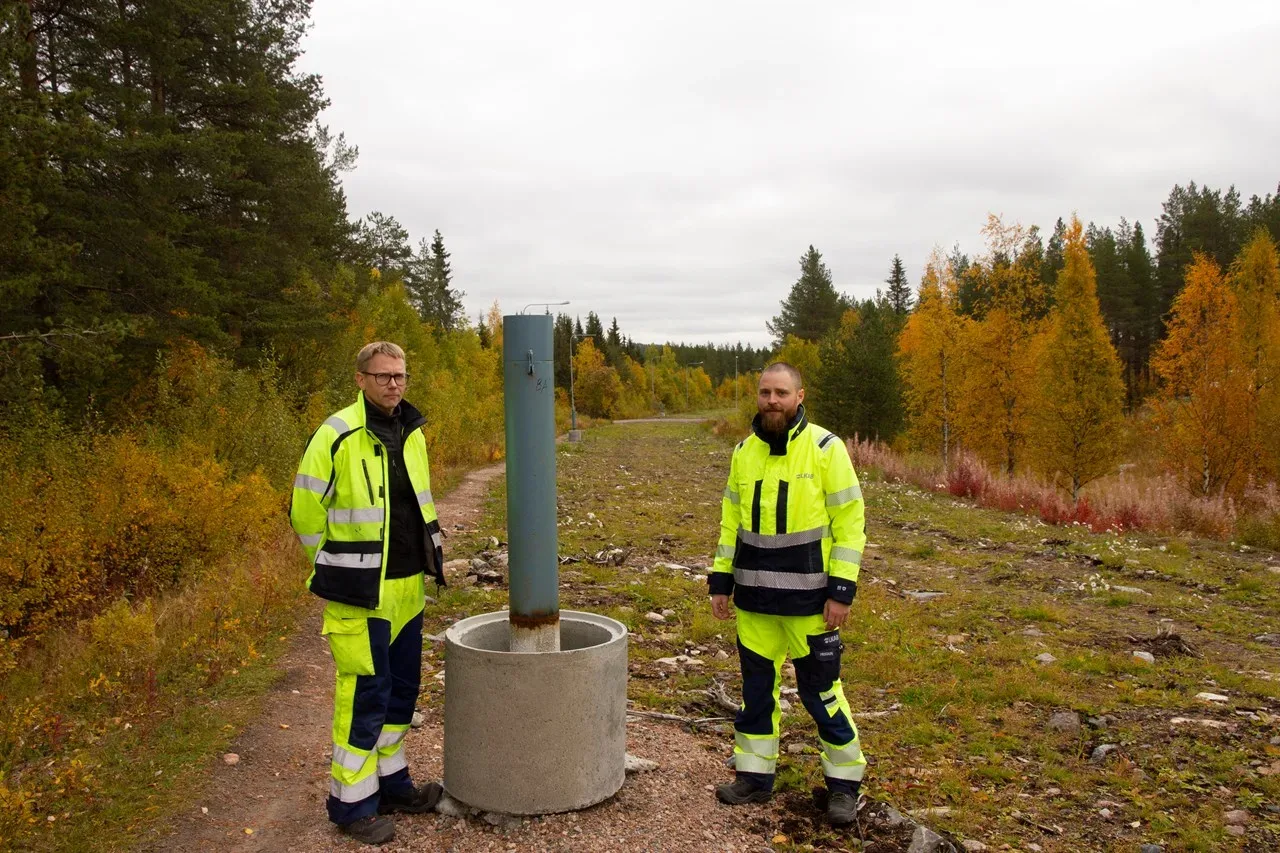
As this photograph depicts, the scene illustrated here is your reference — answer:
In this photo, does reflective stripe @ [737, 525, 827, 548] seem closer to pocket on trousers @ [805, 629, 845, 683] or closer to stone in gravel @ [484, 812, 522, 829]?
pocket on trousers @ [805, 629, 845, 683]

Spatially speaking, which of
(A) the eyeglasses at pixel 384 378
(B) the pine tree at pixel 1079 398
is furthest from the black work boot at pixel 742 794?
(B) the pine tree at pixel 1079 398

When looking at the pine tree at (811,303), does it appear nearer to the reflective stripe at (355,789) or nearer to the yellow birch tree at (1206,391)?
the yellow birch tree at (1206,391)

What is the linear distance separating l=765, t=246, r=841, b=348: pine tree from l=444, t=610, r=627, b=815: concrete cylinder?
185 ft

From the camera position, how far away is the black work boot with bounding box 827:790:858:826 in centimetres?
427

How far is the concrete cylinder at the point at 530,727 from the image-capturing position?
13.6ft

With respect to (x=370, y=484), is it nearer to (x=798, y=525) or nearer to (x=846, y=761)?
(x=798, y=525)

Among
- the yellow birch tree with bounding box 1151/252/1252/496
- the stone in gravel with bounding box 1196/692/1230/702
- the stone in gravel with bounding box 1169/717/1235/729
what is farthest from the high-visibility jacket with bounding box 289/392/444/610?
the yellow birch tree with bounding box 1151/252/1252/496

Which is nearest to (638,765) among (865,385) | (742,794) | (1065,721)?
(742,794)

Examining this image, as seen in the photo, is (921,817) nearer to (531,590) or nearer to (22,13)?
(531,590)

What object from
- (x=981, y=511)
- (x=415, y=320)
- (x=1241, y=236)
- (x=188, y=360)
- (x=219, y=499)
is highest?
(x=1241, y=236)

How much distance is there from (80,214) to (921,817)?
14.4 meters

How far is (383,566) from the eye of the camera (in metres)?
4.03

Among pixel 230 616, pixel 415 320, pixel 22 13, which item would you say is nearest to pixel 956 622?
pixel 230 616

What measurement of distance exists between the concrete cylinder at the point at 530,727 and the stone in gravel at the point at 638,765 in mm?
477
